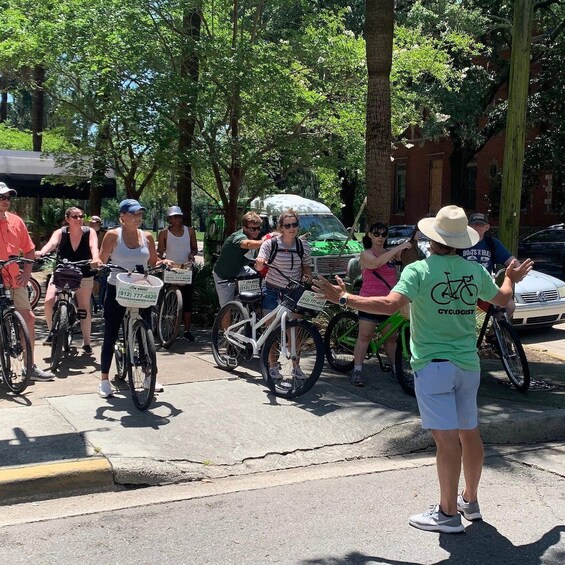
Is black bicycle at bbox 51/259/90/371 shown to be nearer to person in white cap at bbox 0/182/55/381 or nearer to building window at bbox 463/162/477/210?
person in white cap at bbox 0/182/55/381

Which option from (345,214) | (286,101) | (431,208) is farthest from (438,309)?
(431,208)

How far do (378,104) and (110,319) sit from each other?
450 centimetres

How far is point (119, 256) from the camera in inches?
292

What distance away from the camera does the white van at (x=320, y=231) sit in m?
16.3

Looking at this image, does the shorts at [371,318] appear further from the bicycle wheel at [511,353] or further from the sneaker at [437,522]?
the sneaker at [437,522]

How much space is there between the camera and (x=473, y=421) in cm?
453

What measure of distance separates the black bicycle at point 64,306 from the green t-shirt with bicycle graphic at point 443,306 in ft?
14.9

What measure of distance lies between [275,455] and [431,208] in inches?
1355

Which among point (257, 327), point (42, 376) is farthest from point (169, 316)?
point (42, 376)

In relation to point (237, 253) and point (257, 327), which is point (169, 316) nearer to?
point (237, 253)

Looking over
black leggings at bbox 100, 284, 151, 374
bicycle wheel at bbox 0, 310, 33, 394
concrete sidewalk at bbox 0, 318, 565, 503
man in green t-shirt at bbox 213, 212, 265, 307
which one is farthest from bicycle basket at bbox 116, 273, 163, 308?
man in green t-shirt at bbox 213, 212, 265, 307

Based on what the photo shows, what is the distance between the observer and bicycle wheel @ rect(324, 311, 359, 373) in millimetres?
8531

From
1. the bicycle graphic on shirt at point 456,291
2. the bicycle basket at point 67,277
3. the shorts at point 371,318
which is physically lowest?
the shorts at point 371,318

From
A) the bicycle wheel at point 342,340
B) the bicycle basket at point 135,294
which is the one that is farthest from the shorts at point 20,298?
the bicycle wheel at point 342,340
